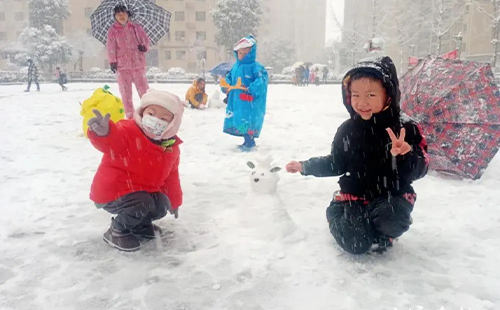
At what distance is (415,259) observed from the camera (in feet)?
8.86

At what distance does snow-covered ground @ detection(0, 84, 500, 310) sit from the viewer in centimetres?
224

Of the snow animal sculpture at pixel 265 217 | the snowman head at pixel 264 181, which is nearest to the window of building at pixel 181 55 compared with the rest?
the snowman head at pixel 264 181

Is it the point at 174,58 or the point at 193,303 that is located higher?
the point at 174,58

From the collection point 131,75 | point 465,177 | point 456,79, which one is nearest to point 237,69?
point 131,75

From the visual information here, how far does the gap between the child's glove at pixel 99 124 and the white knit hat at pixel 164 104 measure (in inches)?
12.8

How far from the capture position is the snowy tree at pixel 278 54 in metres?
48.7

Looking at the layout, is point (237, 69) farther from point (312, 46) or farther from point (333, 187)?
point (312, 46)

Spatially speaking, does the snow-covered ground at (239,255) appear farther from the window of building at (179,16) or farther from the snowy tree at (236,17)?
the window of building at (179,16)

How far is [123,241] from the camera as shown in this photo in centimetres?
279

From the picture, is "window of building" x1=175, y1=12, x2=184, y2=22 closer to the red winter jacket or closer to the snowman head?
the snowman head

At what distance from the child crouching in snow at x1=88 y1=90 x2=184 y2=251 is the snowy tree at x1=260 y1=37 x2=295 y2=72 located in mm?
47094

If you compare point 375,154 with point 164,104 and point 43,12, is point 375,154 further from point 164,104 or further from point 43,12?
point 43,12

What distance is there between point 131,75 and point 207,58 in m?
46.1

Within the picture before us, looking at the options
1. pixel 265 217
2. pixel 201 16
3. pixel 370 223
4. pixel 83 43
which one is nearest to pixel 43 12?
pixel 83 43
